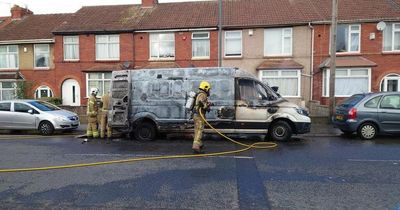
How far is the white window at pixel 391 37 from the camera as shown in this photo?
2178cm

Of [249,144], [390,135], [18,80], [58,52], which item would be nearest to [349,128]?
[390,135]

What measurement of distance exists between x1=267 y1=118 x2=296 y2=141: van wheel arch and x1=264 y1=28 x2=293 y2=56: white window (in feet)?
41.9

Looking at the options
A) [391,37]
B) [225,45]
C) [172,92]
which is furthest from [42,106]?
[391,37]

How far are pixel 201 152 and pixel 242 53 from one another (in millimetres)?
15366

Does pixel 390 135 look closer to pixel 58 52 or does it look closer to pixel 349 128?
pixel 349 128

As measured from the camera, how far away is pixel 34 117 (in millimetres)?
14133

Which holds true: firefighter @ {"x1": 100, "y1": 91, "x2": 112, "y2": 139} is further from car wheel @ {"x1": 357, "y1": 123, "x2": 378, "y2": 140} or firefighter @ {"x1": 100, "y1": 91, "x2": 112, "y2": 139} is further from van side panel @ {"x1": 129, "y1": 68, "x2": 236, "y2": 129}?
car wheel @ {"x1": 357, "y1": 123, "x2": 378, "y2": 140}

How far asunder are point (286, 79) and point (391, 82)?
21.3 ft

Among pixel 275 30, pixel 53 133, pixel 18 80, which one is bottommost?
pixel 53 133

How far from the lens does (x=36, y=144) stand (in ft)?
37.2

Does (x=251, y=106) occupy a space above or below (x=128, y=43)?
below

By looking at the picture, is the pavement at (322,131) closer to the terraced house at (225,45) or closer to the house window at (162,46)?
the terraced house at (225,45)

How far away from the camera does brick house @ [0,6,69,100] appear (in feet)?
86.8

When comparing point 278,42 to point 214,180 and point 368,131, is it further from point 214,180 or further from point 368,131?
point 214,180
